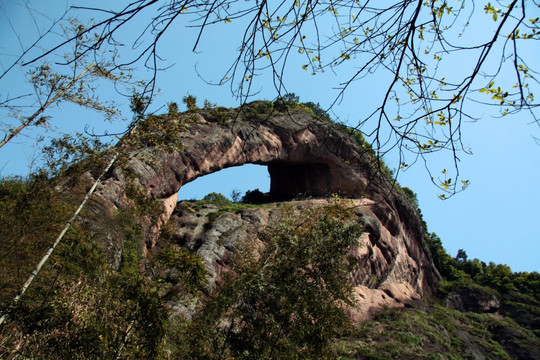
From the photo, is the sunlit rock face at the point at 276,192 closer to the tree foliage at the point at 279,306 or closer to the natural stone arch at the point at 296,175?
the natural stone arch at the point at 296,175

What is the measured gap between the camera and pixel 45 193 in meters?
6.34

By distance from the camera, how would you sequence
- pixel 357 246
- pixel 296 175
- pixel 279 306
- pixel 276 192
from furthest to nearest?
pixel 276 192, pixel 296 175, pixel 357 246, pixel 279 306

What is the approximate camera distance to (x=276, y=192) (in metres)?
26.2

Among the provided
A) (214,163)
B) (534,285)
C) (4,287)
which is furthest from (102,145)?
(534,285)

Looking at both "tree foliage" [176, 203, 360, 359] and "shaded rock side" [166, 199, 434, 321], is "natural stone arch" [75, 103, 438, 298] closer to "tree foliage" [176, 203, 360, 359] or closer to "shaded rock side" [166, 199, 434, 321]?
"shaded rock side" [166, 199, 434, 321]

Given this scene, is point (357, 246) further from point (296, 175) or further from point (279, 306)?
point (279, 306)

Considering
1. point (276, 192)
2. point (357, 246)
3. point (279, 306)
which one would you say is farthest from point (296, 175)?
point (279, 306)

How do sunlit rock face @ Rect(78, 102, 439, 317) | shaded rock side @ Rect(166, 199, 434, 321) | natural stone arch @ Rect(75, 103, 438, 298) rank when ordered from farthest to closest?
natural stone arch @ Rect(75, 103, 438, 298) → shaded rock side @ Rect(166, 199, 434, 321) → sunlit rock face @ Rect(78, 102, 439, 317)

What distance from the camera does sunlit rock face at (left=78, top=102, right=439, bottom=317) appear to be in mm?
15641

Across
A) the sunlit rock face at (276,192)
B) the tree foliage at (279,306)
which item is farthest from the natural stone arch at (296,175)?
the tree foliage at (279,306)

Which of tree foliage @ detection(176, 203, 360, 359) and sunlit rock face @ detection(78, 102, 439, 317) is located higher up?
sunlit rock face @ detection(78, 102, 439, 317)

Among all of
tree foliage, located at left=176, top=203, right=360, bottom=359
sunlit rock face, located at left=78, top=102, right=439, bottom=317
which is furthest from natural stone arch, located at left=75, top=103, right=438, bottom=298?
tree foliage, located at left=176, top=203, right=360, bottom=359

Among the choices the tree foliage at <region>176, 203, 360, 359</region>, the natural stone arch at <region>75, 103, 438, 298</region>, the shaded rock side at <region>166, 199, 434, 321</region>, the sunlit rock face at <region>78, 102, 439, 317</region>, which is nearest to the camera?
the tree foliage at <region>176, 203, 360, 359</region>

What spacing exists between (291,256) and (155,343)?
3.90m
